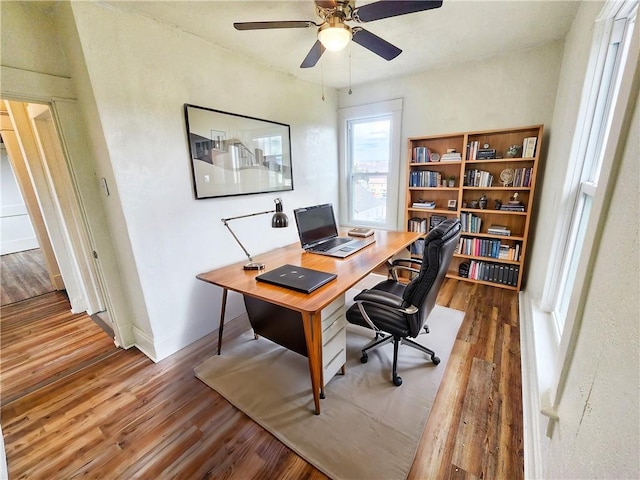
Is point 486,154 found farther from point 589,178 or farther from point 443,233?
point 443,233

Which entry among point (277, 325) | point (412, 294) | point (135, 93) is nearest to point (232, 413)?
point (277, 325)

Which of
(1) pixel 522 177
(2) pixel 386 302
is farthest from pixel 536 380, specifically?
(1) pixel 522 177

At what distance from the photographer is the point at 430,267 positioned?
57.1 inches

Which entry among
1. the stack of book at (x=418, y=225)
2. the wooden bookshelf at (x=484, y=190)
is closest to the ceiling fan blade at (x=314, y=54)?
the wooden bookshelf at (x=484, y=190)

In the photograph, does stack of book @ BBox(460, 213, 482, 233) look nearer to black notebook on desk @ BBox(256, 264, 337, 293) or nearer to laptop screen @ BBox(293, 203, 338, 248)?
laptop screen @ BBox(293, 203, 338, 248)

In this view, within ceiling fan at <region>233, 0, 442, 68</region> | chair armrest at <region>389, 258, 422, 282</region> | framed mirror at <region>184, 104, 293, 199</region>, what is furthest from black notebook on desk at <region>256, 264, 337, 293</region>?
ceiling fan at <region>233, 0, 442, 68</region>

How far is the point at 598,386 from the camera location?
66 cm

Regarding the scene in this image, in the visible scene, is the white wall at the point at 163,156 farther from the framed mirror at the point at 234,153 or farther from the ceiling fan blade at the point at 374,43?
the ceiling fan blade at the point at 374,43

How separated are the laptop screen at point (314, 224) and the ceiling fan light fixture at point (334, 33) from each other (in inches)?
45.4

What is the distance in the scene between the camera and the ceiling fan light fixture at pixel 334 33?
1505 millimetres

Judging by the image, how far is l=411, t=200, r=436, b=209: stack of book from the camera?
3238mm

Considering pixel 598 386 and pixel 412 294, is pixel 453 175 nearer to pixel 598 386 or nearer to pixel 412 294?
pixel 412 294

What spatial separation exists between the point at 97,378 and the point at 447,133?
3968mm

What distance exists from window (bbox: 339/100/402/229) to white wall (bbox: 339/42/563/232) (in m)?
0.12
